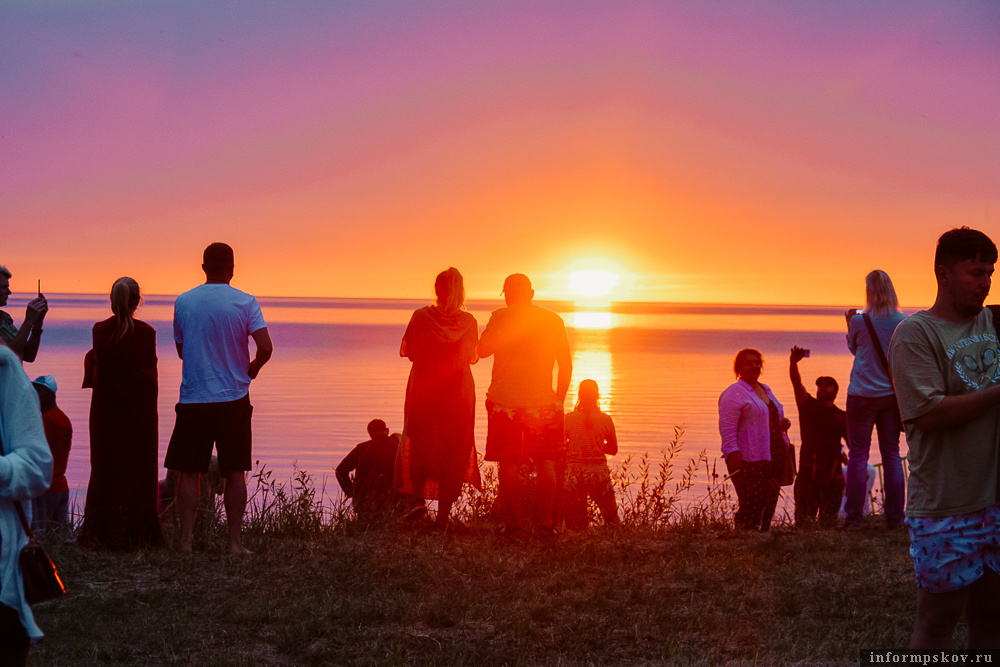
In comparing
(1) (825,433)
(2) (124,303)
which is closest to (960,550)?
(2) (124,303)

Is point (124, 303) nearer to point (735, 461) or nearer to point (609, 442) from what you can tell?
point (609, 442)

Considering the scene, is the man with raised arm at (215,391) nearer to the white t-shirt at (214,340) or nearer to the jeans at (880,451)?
the white t-shirt at (214,340)

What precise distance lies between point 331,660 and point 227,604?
3.38ft

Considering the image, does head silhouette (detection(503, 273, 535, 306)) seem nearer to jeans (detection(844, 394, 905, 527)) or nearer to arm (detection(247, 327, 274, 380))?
arm (detection(247, 327, 274, 380))

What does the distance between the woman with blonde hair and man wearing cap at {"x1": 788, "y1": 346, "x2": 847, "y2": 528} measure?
71.3 inches

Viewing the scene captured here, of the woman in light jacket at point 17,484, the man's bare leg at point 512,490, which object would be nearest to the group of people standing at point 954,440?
the woman in light jacket at point 17,484

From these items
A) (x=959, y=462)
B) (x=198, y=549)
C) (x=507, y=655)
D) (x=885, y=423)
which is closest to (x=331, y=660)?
(x=507, y=655)

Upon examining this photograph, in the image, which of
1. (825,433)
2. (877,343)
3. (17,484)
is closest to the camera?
(17,484)

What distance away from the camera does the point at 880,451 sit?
8.04 meters

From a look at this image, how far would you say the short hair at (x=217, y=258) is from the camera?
6832 millimetres

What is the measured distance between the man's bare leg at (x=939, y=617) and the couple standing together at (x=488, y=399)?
389 centimetres

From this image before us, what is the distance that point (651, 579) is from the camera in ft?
21.0

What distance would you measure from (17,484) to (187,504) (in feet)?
13.8

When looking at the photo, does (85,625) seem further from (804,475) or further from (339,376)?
(339,376)
